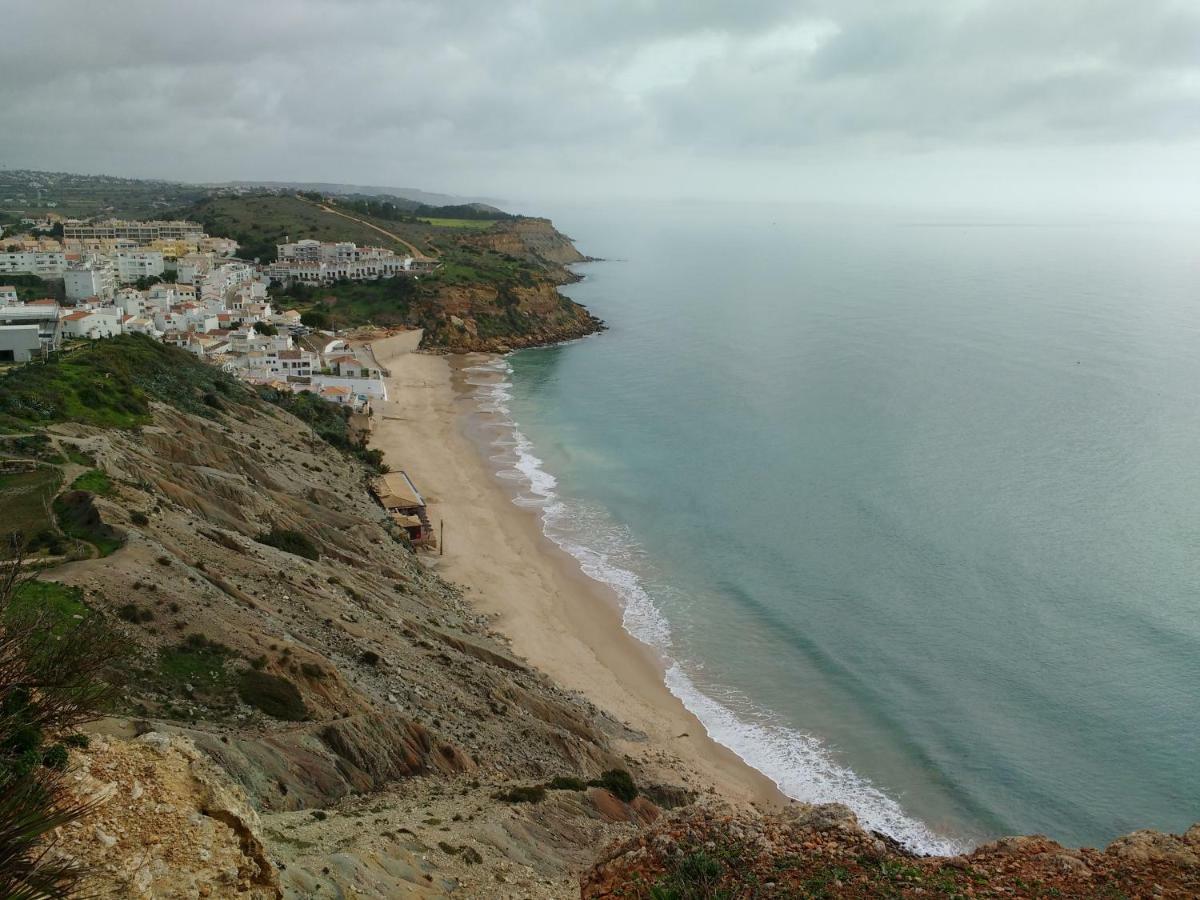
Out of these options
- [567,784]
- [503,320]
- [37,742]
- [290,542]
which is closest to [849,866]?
[567,784]

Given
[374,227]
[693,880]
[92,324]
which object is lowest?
[693,880]

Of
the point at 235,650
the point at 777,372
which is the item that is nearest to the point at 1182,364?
the point at 777,372

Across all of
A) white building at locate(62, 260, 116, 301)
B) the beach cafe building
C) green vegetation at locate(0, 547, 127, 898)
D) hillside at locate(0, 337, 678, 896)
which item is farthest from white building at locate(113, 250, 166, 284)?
green vegetation at locate(0, 547, 127, 898)

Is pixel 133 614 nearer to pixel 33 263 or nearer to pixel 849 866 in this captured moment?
pixel 849 866

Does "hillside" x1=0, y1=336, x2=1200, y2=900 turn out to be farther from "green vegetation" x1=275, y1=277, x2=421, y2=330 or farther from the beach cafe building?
"green vegetation" x1=275, y1=277, x2=421, y2=330

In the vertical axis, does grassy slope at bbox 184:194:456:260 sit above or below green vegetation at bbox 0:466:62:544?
above

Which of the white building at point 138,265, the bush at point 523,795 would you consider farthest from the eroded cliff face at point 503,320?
the bush at point 523,795

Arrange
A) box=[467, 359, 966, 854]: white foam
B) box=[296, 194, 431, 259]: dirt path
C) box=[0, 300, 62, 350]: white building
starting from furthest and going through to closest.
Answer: box=[296, 194, 431, 259]: dirt path < box=[0, 300, 62, 350]: white building < box=[467, 359, 966, 854]: white foam

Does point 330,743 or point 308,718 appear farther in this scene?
point 308,718
